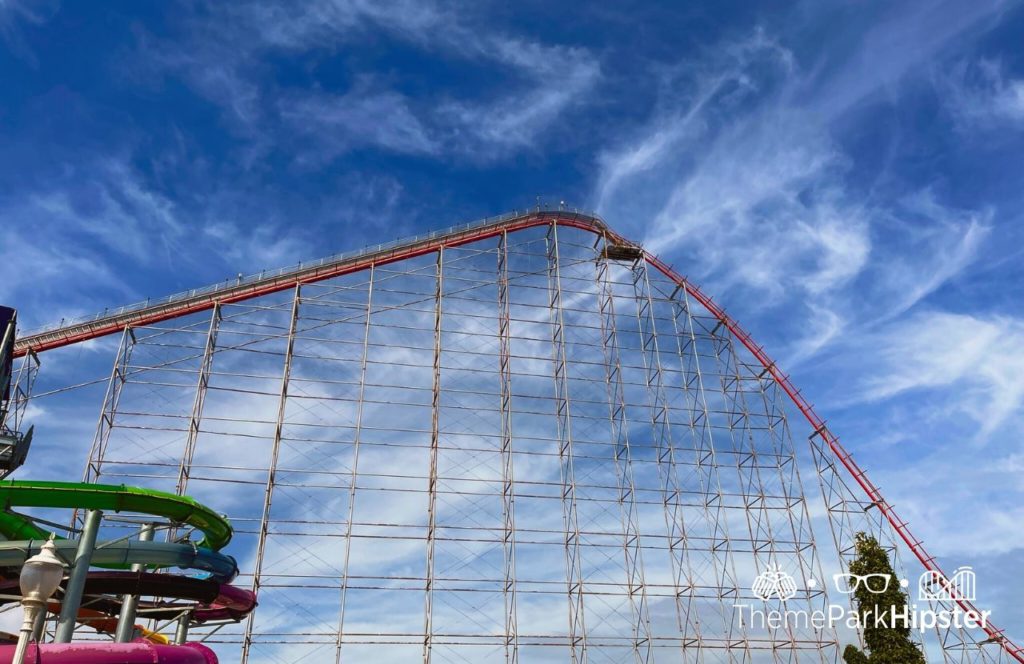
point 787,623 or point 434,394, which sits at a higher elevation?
point 434,394

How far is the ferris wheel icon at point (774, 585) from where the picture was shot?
25.0 metres

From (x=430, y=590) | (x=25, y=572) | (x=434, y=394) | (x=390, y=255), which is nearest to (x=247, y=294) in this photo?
(x=390, y=255)

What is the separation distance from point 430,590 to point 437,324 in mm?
8749

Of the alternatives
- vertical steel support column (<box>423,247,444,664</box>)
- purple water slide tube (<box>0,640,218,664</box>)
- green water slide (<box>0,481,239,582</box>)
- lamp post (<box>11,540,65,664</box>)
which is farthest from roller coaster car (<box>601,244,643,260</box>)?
lamp post (<box>11,540,65,664</box>)

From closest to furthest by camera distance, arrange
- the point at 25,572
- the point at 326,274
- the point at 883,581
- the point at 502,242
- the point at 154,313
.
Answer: the point at 25,572
the point at 883,581
the point at 154,313
the point at 326,274
the point at 502,242

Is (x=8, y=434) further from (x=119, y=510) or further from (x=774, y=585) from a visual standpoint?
(x=774, y=585)

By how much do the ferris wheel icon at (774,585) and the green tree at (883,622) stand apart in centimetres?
407

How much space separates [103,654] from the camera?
403 inches

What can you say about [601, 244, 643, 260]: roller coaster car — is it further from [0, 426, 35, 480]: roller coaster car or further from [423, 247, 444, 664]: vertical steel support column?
[0, 426, 35, 480]: roller coaster car

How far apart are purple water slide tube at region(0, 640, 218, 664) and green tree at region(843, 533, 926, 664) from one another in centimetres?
1660

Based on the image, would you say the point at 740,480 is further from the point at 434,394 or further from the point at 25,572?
the point at 25,572

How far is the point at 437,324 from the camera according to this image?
25922 mm

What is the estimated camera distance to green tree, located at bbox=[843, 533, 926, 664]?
63.8 ft

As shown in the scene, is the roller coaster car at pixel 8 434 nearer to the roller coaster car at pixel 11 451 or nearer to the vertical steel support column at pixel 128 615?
the roller coaster car at pixel 11 451
